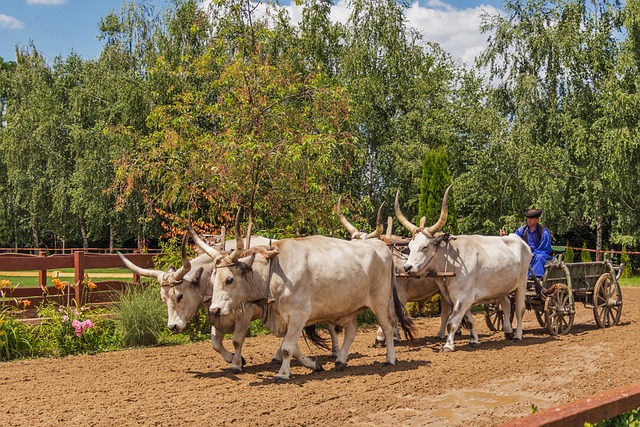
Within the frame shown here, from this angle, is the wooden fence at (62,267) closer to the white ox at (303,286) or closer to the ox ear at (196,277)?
the ox ear at (196,277)

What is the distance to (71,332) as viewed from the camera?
10.5 metres

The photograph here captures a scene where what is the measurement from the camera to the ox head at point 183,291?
910 cm

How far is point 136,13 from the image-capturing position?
1356 inches

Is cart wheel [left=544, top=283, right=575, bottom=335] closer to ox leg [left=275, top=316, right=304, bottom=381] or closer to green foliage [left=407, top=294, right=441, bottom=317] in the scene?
green foliage [left=407, top=294, right=441, bottom=317]

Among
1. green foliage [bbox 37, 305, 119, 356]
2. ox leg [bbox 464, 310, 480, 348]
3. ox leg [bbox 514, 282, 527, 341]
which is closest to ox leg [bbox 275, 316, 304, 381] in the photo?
green foliage [bbox 37, 305, 119, 356]

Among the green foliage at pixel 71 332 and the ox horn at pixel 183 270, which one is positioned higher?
the ox horn at pixel 183 270

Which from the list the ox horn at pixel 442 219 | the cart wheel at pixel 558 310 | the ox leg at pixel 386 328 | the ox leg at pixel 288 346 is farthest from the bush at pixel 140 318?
the cart wheel at pixel 558 310

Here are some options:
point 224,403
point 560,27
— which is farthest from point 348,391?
point 560,27

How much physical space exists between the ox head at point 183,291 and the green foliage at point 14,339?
7.48 feet

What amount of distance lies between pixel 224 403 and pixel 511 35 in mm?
26416

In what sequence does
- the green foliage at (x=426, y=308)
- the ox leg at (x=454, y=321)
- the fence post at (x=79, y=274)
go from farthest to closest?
1. the green foliage at (x=426, y=308)
2. the fence post at (x=79, y=274)
3. the ox leg at (x=454, y=321)

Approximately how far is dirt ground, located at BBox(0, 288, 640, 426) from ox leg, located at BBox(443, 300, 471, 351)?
0.61ft

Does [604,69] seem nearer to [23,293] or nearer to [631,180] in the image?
[631,180]

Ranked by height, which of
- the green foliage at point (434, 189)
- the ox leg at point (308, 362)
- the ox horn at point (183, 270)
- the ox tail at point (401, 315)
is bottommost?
the ox leg at point (308, 362)
